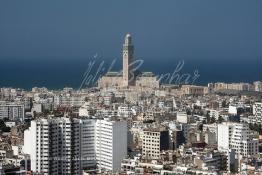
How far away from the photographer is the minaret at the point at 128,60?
31.1 metres

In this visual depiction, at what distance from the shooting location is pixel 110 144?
39.7ft

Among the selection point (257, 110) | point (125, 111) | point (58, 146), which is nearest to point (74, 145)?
point (58, 146)

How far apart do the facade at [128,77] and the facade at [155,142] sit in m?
16.8

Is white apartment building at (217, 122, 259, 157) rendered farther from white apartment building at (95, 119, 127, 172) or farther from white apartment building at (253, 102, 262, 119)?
white apartment building at (253, 102, 262, 119)

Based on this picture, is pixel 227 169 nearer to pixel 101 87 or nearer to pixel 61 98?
pixel 61 98

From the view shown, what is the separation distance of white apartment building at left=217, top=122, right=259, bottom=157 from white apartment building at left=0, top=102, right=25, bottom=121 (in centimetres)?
799

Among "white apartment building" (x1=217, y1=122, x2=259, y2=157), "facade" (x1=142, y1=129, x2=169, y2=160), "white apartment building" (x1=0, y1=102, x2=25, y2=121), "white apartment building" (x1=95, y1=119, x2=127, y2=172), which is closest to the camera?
"white apartment building" (x1=95, y1=119, x2=127, y2=172)

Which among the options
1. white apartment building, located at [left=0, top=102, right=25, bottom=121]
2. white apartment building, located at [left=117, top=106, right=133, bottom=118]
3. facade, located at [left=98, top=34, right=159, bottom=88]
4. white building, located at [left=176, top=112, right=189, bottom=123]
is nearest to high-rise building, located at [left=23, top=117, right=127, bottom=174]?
white building, located at [left=176, top=112, right=189, bottom=123]

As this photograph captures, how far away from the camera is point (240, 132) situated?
13.1 metres

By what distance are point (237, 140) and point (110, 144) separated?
2.35 metres

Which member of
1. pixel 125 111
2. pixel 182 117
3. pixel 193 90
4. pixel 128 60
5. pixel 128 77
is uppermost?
pixel 128 60

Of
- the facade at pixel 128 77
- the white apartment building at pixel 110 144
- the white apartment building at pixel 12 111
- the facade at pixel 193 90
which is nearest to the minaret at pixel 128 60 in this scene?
the facade at pixel 128 77

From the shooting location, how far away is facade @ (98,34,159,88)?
101 feet

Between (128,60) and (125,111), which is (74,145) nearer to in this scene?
(125,111)
